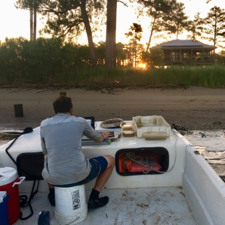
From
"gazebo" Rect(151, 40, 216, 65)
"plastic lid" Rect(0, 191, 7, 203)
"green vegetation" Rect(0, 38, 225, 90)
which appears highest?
"gazebo" Rect(151, 40, 216, 65)

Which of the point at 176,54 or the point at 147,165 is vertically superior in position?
the point at 176,54

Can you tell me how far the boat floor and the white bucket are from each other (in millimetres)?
103

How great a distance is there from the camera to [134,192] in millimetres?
3430

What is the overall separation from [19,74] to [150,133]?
17.0 metres

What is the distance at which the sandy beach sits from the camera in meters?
9.98

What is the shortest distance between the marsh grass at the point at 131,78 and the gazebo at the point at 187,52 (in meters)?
16.8

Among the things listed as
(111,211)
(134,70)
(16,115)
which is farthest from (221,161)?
(134,70)

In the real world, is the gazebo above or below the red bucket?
above

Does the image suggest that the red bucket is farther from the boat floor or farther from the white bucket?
the white bucket

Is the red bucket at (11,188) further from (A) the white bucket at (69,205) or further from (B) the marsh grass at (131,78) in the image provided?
(B) the marsh grass at (131,78)

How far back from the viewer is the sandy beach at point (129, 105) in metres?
9.98

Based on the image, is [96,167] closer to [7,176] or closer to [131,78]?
[7,176]

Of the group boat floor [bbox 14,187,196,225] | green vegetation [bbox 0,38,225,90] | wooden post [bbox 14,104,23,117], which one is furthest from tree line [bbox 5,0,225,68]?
boat floor [bbox 14,187,196,225]

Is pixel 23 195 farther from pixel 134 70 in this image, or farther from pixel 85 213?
pixel 134 70
